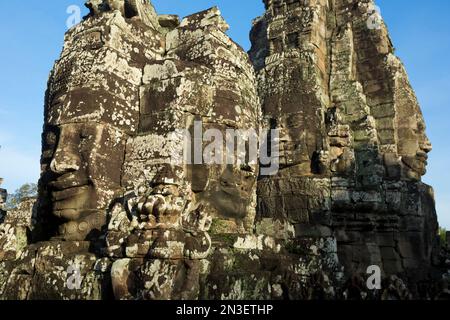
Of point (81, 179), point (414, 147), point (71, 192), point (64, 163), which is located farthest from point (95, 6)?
point (414, 147)

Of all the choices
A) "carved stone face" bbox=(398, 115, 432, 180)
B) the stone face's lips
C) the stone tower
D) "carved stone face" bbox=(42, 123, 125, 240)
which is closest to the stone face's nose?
"carved stone face" bbox=(42, 123, 125, 240)

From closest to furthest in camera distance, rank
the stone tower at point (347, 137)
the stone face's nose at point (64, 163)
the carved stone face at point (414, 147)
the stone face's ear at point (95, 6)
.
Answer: the stone face's nose at point (64, 163) < the stone face's ear at point (95, 6) < the stone tower at point (347, 137) < the carved stone face at point (414, 147)

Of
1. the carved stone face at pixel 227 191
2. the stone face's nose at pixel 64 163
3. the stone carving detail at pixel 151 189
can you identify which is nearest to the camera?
the stone carving detail at pixel 151 189

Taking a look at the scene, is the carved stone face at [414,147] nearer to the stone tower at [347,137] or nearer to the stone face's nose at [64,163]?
the stone tower at [347,137]

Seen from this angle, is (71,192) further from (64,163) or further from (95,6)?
(95,6)

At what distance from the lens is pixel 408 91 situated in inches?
573

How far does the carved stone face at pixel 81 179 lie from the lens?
520 centimetres

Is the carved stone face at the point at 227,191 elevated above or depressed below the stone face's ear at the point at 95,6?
below

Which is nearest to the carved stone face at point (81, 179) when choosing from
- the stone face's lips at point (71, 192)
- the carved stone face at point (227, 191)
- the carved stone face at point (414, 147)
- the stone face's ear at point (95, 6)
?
the stone face's lips at point (71, 192)

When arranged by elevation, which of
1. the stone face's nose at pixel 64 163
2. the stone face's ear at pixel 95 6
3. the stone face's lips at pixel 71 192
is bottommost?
the stone face's lips at pixel 71 192

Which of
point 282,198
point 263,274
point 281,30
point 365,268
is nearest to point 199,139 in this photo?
point 263,274

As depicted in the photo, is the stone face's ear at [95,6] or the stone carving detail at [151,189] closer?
the stone carving detail at [151,189]

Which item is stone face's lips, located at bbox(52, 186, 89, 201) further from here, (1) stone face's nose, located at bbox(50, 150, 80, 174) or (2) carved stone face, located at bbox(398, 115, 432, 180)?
(2) carved stone face, located at bbox(398, 115, 432, 180)

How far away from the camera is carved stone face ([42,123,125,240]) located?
5.20m
